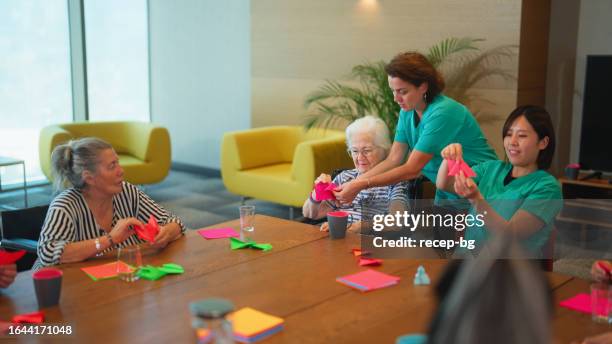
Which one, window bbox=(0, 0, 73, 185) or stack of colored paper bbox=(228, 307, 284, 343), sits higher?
window bbox=(0, 0, 73, 185)

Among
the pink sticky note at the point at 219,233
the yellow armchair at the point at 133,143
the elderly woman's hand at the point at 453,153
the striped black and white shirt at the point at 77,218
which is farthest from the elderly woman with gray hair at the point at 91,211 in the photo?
the yellow armchair at the point at 133,143

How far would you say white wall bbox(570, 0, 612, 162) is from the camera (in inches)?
222

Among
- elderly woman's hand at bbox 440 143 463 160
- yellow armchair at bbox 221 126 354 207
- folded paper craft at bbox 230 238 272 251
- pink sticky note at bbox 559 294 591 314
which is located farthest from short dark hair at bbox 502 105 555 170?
yellow armchair at bbox 221 126 354 207

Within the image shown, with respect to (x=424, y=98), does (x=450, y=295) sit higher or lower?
lower

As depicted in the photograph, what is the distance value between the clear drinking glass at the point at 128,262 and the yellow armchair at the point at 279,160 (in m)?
3.42

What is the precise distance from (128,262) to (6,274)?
1.31 ft

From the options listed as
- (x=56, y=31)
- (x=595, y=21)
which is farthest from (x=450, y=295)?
(x=56, y=31)

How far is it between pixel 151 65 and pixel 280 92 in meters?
2.27

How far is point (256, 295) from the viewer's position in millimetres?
2238

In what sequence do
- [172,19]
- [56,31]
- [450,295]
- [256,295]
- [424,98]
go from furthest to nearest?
[172,19] < [56,31] < [424,98] < [256,295] < [450,295]

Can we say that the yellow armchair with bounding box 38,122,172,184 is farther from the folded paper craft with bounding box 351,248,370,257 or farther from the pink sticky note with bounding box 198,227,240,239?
the folded paper craft with bounding box 351,248,370,257

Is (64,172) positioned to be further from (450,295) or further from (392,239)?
(450,295)

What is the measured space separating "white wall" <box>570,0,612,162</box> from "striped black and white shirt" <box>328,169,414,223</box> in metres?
3.09

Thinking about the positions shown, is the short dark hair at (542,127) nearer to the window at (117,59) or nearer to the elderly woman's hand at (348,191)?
the elderly woman's hand at (348,191)
